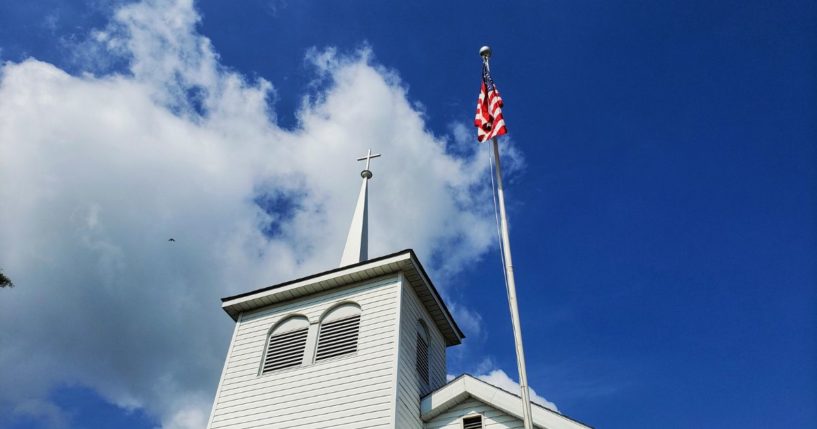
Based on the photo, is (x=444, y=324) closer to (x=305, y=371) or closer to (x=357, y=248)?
(x=357, y=248)

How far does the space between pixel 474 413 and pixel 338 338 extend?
4485 millimetres

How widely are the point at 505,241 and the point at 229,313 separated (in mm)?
10874

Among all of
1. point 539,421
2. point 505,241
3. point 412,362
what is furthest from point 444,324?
point 505,241

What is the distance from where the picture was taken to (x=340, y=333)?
1698 centimetres

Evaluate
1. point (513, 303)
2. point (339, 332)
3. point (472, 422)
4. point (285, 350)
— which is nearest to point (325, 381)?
point (339, 332)

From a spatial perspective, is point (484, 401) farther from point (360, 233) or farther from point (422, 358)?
point (360, 233)

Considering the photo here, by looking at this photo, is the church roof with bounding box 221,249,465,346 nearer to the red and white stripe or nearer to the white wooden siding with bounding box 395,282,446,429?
the white wooden siding with bounding box 395,282,446,429

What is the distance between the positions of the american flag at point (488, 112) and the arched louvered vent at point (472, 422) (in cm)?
737

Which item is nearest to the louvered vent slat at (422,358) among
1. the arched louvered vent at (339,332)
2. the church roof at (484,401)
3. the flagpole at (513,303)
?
the church roof at (484,401)

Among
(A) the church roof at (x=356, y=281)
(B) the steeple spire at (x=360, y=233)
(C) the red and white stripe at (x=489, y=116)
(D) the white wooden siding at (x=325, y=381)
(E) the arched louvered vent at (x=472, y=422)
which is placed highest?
(B) the steeple spire at (x=360, y=233)

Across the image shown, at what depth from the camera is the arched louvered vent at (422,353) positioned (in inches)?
680

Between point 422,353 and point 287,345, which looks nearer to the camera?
point 287,345

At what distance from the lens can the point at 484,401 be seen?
15062 millimetres

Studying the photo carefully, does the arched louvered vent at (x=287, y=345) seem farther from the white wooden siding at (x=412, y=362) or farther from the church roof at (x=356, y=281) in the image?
the white wooden siding at (x=412, y=362)
